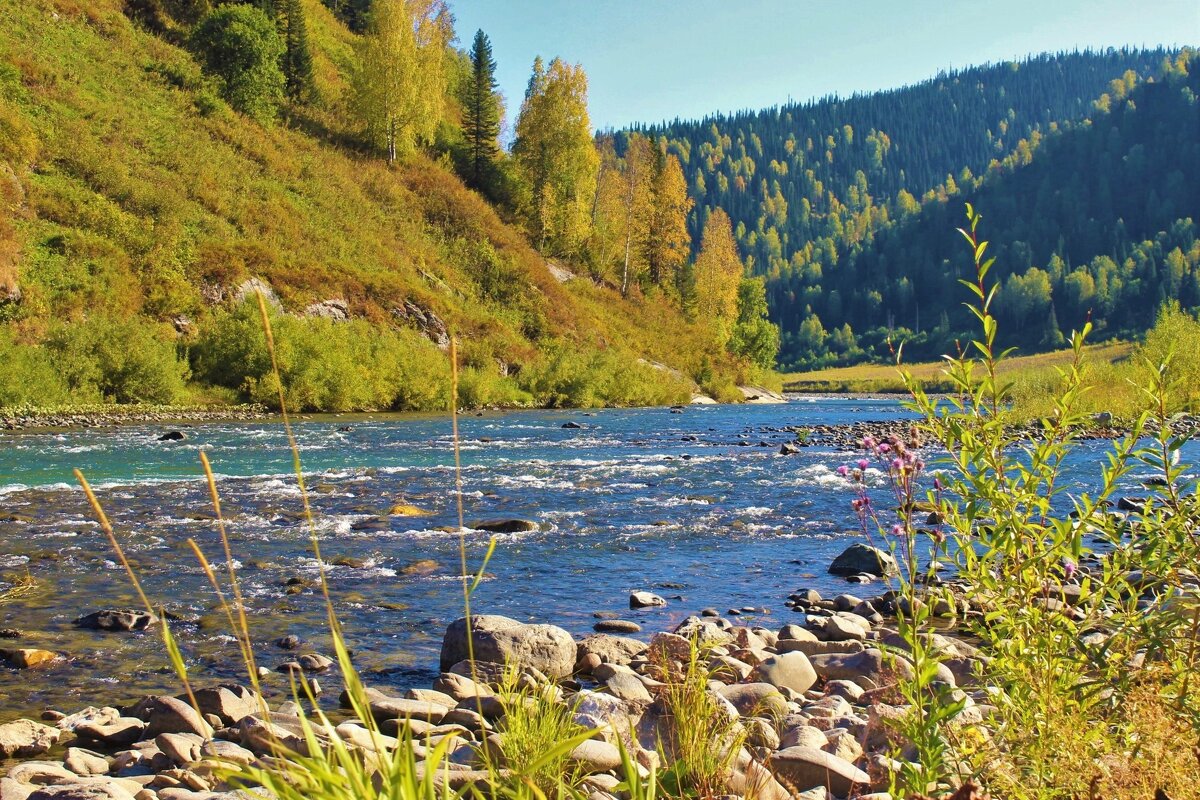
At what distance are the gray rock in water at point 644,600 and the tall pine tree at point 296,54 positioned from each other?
60960 mm

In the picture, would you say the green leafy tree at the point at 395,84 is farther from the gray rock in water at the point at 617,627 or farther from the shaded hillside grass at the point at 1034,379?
the gray rock in water at the point at 617,627

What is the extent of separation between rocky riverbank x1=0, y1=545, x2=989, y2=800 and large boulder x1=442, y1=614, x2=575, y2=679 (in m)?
0.01

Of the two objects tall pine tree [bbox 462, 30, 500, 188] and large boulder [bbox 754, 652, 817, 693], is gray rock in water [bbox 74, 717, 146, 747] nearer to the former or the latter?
large boulder [bbox 754, 652, 817, 693]

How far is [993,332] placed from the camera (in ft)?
11.3

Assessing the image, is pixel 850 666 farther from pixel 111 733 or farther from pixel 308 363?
pixel 308 363

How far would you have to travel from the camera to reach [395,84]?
60.1m

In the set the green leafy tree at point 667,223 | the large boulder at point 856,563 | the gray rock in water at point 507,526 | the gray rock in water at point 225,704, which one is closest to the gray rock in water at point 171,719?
the gray rock in water at point 225,704

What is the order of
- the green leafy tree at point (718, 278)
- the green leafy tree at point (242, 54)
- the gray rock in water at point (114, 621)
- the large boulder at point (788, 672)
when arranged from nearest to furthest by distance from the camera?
1. the large boulder at point (788, 672)
2. the gray rock in water at point (114, 621)
3. the green leafy tree at point (242, 54)
4. the green leafy tree at point (718, 278)

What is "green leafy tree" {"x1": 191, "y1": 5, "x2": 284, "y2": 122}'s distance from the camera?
183 feet

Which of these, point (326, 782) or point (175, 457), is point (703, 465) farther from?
point (326, 782)

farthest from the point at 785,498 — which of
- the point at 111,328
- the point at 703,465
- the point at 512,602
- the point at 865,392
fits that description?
the point at 865,392

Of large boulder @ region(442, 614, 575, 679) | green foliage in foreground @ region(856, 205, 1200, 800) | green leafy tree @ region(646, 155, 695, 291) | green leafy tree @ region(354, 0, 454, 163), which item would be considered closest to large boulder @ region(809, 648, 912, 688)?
large boulder @ region(442, 614, 575, 679)

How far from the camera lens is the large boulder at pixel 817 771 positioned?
4457 mm

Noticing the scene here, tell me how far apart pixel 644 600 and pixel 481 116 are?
61596 mm
